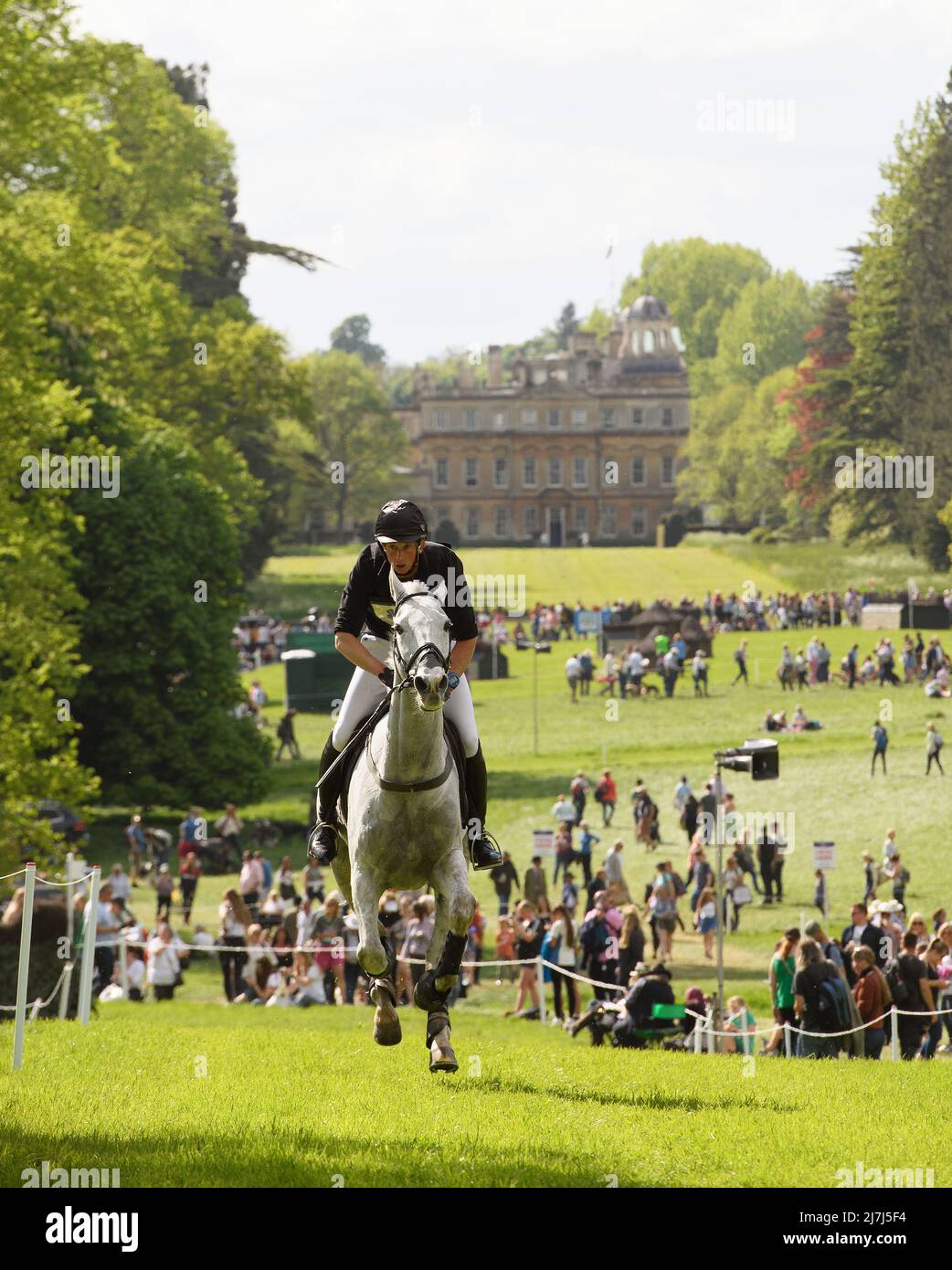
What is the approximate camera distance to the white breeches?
496 inches

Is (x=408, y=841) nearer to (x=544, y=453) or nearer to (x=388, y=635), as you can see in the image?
(x=388, y=635)

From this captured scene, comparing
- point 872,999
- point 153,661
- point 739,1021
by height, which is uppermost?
point 153,661

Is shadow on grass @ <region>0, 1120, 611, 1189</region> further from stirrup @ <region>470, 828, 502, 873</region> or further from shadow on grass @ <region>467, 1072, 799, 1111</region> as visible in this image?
stirrup @ <region>470, 828, 502, 873</region>

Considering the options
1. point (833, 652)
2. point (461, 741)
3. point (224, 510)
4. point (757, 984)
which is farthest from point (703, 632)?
point (461, 741)

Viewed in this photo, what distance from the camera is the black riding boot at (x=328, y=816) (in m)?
12.8

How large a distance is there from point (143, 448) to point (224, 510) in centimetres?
258

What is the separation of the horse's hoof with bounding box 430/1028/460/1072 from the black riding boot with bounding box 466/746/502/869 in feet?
3.76

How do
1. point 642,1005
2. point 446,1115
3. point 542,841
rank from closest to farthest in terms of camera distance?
point 446,1115 → point 642,1005 → point 542,841

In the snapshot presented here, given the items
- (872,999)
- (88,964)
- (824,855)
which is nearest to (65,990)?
(88,964)

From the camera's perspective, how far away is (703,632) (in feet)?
230

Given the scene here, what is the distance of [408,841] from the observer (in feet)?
39.3

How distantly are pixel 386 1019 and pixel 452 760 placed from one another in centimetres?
169

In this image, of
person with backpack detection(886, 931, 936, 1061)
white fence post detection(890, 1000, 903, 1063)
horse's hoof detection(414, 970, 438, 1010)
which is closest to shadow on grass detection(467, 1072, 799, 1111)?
horse's hoof detection(414, 970, 438, 1010)
